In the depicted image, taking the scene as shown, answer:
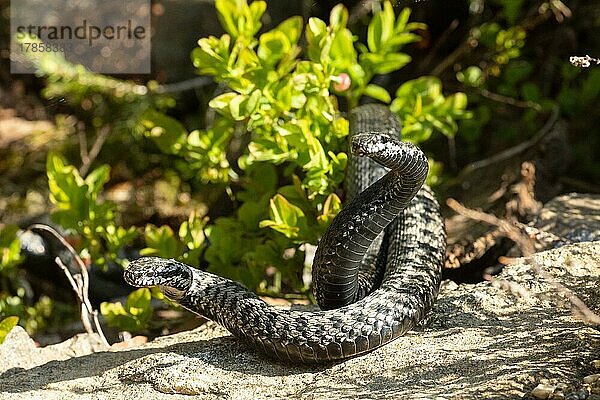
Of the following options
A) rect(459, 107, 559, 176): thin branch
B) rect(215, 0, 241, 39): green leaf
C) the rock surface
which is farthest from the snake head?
rect(459, 107, 559, 176): thin branch

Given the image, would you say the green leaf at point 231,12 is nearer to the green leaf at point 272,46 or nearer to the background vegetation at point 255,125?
the background vegetation at point 255,125

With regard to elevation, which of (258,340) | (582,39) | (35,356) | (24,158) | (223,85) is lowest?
(35,356)

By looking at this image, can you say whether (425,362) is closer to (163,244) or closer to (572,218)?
(163,244)

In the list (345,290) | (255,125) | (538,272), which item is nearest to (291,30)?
(255,125)

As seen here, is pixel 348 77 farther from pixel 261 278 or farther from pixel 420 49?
pixel 420 49

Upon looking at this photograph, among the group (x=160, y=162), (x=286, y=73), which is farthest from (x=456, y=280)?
(x=160, y=162)

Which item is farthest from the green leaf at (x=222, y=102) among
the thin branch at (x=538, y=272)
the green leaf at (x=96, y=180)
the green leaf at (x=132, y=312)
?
the thin branch at (x=538, y=272)

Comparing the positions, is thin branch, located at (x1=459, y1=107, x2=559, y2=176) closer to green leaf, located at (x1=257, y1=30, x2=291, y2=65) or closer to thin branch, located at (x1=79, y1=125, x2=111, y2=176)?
green leaf, located at (x1=257, y1=30, x2=291, y2=65)
